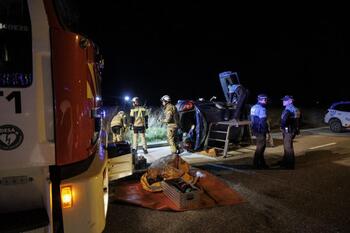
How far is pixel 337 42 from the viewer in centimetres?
3738

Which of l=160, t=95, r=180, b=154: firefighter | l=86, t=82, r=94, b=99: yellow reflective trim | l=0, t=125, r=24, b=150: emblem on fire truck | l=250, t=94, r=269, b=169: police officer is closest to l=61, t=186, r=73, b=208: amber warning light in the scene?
l=0, t=125, r=24, b=150: emblem on fire truck

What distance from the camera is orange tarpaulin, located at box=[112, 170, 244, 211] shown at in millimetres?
5684

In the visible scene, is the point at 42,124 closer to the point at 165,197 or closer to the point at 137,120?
the point at 165,197

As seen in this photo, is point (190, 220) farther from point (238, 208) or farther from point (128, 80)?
point (128, 80)

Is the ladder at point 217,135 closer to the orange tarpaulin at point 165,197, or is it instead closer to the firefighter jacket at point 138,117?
the firefighter jacket at point 138,117

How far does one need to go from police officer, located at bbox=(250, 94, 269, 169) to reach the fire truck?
5814 mm

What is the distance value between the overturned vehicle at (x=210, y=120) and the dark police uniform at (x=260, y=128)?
167cm

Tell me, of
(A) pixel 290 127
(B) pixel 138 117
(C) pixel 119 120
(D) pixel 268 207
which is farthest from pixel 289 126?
(C) pixel 119 120

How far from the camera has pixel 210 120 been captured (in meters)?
10.2

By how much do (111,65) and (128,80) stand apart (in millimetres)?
5247

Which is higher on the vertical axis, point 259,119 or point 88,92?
point 88,92

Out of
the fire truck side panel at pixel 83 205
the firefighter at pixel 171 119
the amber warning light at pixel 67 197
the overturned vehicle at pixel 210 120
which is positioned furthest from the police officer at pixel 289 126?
the amber warning light at pixel 67 197

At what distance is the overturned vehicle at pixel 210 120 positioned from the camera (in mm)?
10195

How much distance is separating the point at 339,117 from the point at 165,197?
11.9 m
